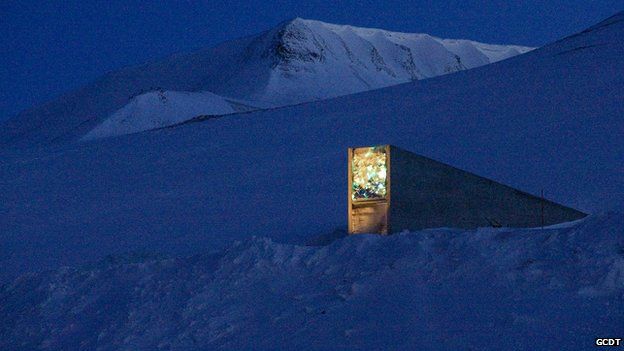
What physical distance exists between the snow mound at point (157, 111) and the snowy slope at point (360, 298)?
113 ft

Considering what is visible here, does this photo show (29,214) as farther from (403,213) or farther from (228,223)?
(403,213)

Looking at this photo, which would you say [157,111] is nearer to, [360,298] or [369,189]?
[369,189]

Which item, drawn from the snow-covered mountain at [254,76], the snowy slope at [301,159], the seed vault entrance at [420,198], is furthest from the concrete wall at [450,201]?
the snow-covered mountain at [254,76]

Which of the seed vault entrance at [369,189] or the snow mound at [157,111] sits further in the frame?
the snow mound at [157,111]

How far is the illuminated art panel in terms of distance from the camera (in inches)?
431

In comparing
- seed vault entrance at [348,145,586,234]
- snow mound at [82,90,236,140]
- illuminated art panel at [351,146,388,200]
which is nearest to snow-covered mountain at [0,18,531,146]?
snow mound at [82,90,236,140]

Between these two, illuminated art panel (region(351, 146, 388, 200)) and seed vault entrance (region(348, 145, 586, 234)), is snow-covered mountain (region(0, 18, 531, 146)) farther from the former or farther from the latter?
illuminated art panel (region(351, 146, 388, 200))

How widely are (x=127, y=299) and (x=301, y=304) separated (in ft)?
6.36

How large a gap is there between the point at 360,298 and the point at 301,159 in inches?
544

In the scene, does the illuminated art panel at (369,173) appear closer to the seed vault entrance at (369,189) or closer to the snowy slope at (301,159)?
the seed vault entrance at (369,189)

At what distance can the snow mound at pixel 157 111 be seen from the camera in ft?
148

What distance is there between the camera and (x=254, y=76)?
74188mm

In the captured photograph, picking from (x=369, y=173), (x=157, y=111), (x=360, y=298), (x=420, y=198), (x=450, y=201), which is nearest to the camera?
(x=360, y=298)

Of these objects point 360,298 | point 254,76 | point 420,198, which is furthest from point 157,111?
point 360,298
